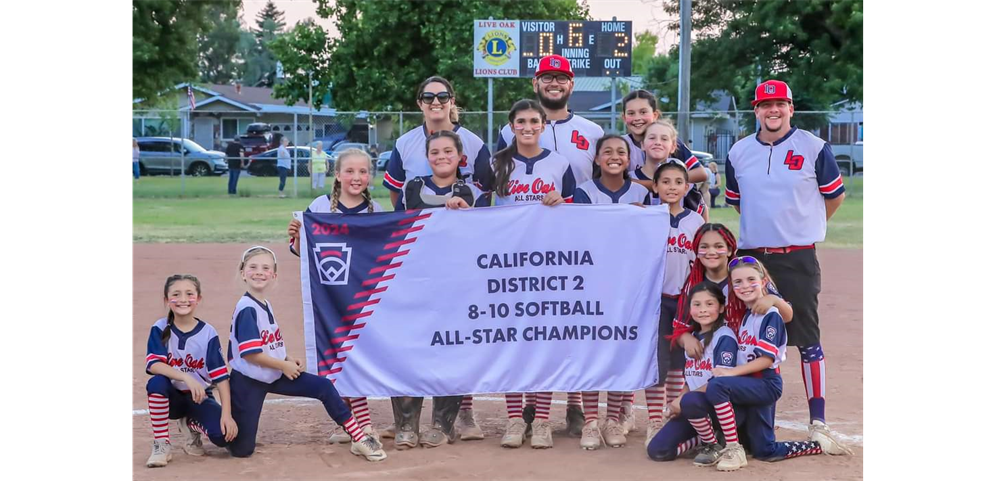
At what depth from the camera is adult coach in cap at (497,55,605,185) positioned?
21.0 ft

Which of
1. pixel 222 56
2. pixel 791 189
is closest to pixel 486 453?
pixel 791 189

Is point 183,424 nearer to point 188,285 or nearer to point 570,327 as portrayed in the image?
point 188,285

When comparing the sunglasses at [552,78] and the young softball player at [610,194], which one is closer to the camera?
the young softball player at [610,194]

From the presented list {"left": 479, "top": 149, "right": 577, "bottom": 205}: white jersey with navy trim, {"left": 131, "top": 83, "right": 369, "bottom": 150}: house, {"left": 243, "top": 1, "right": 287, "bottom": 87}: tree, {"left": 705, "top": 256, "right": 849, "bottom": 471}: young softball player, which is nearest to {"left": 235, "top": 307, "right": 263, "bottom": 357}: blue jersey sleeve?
{"left": 479, "top": 149, "right": 577, "bottom": 205}: white jersey with navy trim

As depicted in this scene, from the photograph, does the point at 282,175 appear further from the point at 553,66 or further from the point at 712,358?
the point at 712,358

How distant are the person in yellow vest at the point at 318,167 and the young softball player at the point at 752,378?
1986 cm

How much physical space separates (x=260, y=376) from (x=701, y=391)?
8.08 feet

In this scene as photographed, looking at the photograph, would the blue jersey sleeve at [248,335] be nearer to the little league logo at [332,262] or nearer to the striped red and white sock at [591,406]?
the little league logo at [332,262]

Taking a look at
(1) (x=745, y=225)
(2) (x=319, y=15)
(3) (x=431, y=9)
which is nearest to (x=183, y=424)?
(1) (x=745, y=225)

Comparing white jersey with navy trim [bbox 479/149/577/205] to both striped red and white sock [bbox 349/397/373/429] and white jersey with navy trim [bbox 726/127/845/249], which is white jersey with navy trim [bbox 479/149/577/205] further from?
striped red and white sock [bbox 349/397/373/429]

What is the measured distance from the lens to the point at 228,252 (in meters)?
15.6

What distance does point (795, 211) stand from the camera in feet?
19.9

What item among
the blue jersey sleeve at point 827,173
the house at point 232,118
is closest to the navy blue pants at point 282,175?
the house at point 232,118

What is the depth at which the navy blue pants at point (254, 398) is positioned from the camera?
580cm
